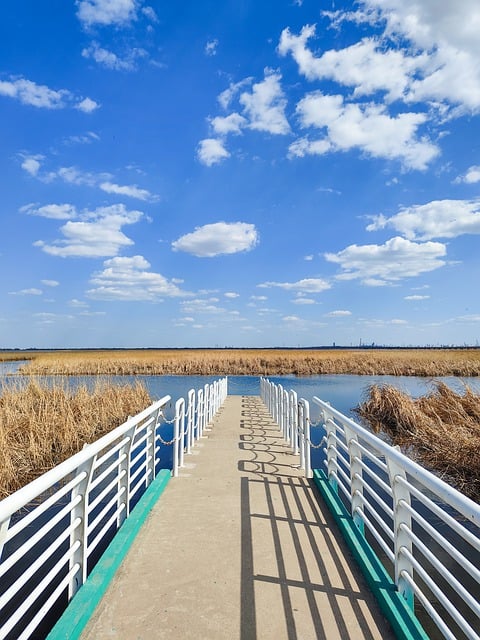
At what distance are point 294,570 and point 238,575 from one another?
0.46 m

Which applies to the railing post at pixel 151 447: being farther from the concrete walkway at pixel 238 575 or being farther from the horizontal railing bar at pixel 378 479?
the horizontal railing bar at pixel 378 479

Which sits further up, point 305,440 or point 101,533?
point 305,440

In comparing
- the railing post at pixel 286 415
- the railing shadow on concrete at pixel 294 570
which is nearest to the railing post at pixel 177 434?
the railing shadow on concrete at pixel 294 570

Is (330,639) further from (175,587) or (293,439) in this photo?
(293,439)

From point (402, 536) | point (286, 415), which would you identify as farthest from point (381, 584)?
point (286, 415)

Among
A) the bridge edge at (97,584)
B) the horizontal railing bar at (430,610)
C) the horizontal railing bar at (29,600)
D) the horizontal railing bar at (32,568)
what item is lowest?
the bridge edge at (97,584)

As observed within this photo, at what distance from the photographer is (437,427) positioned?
10.0m

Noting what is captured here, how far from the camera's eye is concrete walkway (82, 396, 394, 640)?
2.66 metres

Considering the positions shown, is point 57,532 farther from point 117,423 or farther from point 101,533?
point 117,423

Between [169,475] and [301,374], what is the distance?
26.2 meters

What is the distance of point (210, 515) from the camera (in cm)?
452

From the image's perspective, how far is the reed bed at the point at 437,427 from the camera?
7566mm

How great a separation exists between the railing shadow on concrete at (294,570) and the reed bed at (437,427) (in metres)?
3.70

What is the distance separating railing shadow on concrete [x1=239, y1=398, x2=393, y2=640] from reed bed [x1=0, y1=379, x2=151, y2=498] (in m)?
4.44
